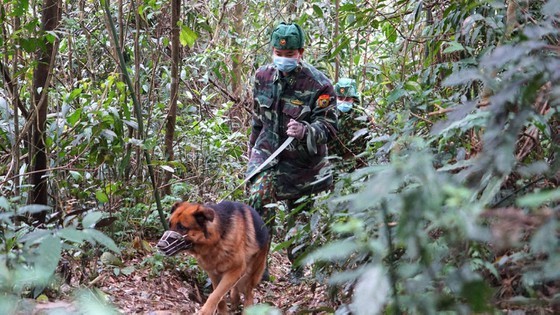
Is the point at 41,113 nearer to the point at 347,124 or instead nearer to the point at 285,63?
the point at 285,63

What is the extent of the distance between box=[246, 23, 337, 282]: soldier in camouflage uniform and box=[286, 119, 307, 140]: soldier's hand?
218 millimetres

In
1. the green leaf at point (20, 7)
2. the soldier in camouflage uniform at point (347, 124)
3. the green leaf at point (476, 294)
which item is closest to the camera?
the green leaf at point (476, 294)

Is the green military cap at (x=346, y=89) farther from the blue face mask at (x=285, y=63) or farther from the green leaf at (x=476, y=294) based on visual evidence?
the green leaf at (x=476, y=294)

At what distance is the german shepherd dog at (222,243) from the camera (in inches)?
215

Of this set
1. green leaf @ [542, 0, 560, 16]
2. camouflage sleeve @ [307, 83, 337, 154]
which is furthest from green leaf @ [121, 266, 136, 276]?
green leaf @ [542, 0, 560, 16]

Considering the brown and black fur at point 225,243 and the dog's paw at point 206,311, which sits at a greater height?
the brown and black fur at point 225,243

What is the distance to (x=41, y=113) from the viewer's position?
5648mm

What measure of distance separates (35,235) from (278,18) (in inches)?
418

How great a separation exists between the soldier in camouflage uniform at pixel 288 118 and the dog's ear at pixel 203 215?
1260 mm

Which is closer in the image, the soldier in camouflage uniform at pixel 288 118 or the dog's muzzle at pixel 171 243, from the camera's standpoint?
the dog's muzzle at pixel 171 243

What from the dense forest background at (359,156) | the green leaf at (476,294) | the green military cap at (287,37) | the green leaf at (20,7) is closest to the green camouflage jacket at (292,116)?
the green military cap at (287,37)

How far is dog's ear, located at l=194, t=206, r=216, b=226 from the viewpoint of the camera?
5461 mm

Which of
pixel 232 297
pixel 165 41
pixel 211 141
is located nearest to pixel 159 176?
pixel 211 141

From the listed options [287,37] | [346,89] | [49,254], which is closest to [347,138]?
[346,89]
